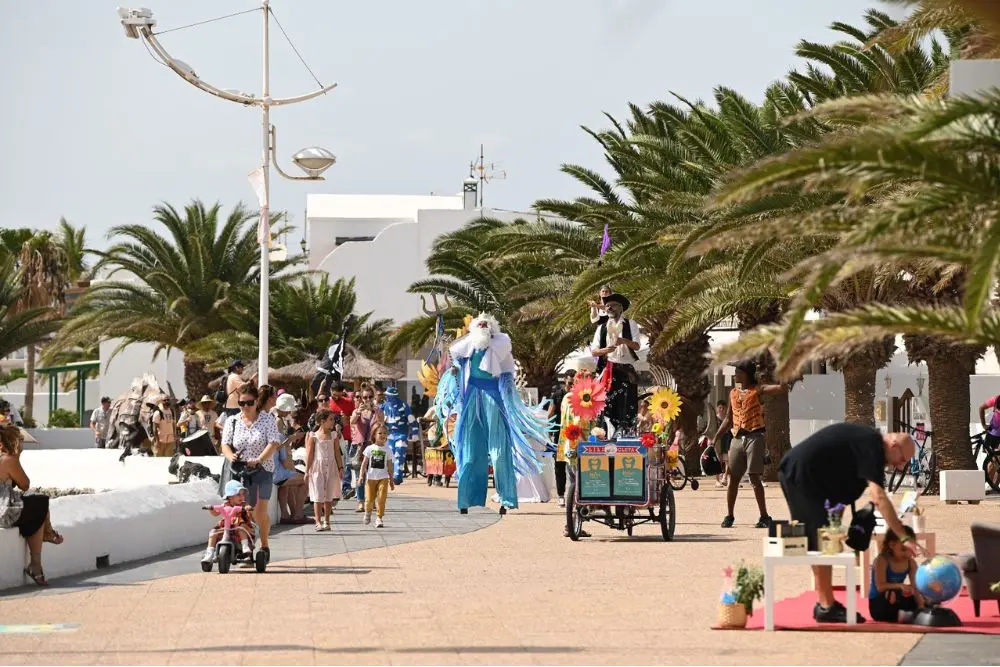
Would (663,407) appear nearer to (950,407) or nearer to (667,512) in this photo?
(667,512)

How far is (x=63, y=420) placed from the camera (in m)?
53.6

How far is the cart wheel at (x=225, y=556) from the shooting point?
44.3 ft

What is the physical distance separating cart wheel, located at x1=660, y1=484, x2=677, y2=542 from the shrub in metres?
39.7

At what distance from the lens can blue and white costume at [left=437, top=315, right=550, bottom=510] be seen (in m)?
19.9

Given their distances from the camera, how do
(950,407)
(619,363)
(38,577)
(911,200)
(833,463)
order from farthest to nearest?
(950,407) < (619,363) < (38,577) < (833,463) < (911,200)

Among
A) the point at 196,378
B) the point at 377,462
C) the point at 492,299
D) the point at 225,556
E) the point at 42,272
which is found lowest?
the point at 225,556

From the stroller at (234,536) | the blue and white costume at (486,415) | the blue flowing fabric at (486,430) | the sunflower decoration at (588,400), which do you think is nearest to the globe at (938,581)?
the stroller at (234,536)

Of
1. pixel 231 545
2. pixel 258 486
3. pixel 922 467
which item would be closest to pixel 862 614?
pixel 231 545

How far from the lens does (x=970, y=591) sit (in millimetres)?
10273

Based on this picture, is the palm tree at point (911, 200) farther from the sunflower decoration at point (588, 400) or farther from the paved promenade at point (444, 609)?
the sunflower decoration at point (588, 400)

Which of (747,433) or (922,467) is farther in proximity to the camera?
(922,467)

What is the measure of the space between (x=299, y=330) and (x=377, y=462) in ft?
94.8

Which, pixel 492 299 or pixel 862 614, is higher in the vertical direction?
pixel 492 299

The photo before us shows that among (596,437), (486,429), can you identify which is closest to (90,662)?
(596,437)
